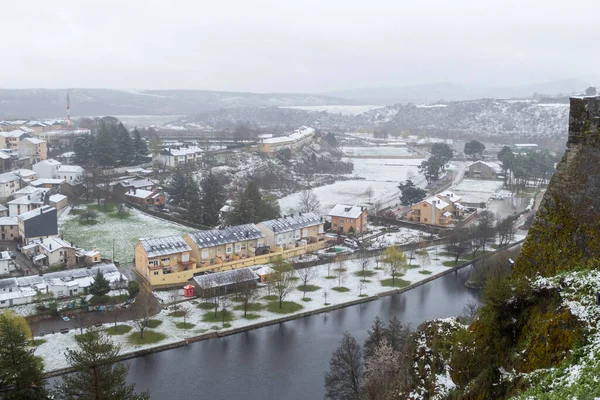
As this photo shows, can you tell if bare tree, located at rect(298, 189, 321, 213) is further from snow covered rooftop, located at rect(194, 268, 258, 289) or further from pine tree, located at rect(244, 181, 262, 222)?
snow covered rooftop, located at rect(194, 268, 258, 289)

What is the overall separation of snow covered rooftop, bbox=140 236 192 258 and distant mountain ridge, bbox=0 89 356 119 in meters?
44.6

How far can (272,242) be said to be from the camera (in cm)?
1313

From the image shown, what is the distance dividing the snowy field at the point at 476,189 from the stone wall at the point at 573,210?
54.5 feet

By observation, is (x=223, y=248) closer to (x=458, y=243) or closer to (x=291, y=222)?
(x=291, y=222)

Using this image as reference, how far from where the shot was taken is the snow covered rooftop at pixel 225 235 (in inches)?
471

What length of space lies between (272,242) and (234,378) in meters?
5.70

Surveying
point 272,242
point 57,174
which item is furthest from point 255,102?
point 272,242

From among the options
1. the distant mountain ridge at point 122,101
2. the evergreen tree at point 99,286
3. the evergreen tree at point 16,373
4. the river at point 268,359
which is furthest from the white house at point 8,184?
the distant mountain ridge at point 122,101

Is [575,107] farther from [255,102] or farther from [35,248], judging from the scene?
[255,102]

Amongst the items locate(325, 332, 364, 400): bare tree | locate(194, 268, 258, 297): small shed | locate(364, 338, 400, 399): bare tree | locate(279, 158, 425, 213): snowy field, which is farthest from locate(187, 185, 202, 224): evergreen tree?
locate(364, 338, 400, 399): bare tree

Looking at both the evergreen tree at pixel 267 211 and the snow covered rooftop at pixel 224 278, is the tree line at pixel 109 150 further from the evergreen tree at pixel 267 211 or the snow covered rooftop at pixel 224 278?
the snow covered rooftop at pixel 224 278

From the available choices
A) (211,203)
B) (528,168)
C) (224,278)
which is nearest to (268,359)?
(224,278)

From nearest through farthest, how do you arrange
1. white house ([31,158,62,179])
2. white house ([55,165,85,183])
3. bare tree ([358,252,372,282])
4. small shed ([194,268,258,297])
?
small shed ([194,268,258,297])
bare tree ([358,252,372,282])
white house ([55,165,85,183])
white house ([31,158,62,179])

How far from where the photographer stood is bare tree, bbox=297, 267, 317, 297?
11.2 m
